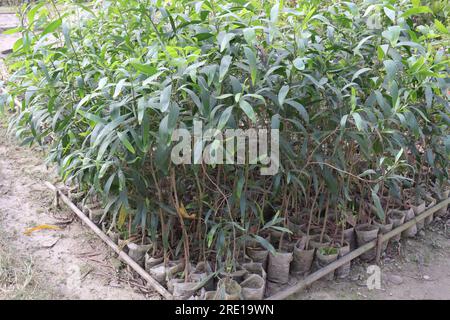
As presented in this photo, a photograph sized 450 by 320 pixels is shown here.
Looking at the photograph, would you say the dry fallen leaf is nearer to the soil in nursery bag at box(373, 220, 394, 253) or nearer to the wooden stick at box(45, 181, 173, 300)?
the wooden stick at box(45, 181, 173, 300)

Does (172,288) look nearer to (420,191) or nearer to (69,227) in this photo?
(69,227)

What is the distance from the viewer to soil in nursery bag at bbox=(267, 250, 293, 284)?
7.99 ft

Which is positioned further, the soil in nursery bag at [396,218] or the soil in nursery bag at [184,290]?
the soil in nursery bag at [396,218]

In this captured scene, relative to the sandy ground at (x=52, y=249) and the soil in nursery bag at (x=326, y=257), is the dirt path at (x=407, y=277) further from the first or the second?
the sandy ground at (x=52, y=249)

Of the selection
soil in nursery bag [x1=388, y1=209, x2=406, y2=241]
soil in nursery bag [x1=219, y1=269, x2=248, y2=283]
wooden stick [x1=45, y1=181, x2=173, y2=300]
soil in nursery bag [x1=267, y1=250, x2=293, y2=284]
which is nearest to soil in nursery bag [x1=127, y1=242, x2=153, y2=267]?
wooden stick [x1=45, y1=181, x2=173, y2=300]

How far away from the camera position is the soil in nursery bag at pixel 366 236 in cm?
267

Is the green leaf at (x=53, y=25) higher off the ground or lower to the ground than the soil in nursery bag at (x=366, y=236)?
higher

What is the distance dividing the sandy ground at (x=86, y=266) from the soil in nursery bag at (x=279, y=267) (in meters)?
0.11

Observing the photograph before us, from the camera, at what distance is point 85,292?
245cm

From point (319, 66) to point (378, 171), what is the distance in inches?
24.2

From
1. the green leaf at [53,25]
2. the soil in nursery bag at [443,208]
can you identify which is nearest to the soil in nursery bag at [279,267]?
the soil in nursery bag at [443,208]

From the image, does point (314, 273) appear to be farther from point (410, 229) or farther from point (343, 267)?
point (410, 229)

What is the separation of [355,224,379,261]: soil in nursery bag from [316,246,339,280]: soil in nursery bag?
195 mm
